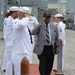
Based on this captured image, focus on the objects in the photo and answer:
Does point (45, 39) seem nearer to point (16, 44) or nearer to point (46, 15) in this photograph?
Answer: point (46, 15)

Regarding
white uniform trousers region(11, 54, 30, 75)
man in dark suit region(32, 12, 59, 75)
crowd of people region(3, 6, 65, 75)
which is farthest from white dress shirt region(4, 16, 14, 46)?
white uniform trousers region(11, 54, 30, 75)

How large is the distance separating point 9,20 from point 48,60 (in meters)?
1.91

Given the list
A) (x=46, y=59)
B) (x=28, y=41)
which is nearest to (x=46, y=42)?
(x=46, y=59)

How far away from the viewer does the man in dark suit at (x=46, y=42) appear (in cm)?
818

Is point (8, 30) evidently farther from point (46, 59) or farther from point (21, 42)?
point (21, 42)

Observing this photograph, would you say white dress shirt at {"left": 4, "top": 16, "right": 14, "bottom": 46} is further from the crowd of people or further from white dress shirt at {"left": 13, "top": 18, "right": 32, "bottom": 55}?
white dress shirt at {"left": 13, "top": 18, "right": 32, "bottom": 55}

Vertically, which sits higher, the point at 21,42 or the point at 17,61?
the point at 21,42

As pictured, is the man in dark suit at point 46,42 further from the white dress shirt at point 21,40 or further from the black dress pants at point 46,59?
the white dress shirt at point 21,40

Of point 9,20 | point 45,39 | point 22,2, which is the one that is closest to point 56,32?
point 45,39

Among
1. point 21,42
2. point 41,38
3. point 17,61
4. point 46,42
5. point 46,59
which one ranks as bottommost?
point 46,59

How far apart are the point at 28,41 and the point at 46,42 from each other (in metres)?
1.36

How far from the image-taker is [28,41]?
6930mm

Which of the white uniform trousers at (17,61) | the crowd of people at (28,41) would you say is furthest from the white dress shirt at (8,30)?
the white uniform trousers at (17,61)

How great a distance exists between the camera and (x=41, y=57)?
830 cm
